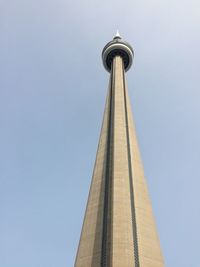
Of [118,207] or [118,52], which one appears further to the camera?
[118,52]

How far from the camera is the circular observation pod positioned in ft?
187

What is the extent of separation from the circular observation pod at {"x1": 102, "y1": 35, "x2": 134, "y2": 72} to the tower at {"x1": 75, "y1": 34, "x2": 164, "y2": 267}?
12.4 metres

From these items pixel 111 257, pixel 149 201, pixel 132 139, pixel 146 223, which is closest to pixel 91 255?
pixel 111 257

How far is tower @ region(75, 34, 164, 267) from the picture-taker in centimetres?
3066

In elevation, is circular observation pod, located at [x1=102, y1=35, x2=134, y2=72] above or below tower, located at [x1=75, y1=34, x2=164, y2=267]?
above

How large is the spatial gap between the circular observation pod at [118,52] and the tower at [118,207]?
40.7 feet

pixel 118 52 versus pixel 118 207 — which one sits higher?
pixel 118 52

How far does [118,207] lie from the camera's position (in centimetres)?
3375

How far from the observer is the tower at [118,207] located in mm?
30656

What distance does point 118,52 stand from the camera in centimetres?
5762

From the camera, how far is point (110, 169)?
38.9 metres

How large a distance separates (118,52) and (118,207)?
30332 mm

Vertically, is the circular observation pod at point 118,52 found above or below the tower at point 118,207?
above

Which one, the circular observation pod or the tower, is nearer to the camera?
the tower
